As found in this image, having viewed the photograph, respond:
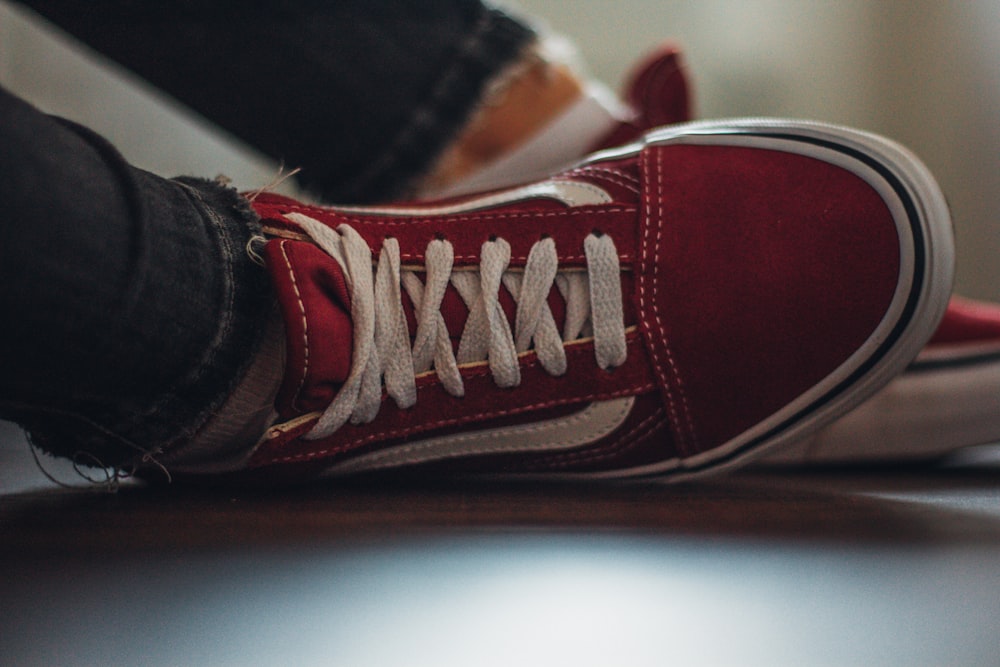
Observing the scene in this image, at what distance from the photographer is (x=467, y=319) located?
1.93ft

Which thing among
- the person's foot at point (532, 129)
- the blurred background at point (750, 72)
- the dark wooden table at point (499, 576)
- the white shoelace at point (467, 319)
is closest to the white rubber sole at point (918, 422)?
the dark wooden table at point (499, 576)

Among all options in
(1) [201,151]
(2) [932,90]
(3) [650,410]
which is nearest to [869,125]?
(2) [932,90]

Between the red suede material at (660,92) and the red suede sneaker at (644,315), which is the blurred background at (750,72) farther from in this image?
the red suede sneaker at (644,315)

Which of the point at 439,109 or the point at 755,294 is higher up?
the point at 439,109

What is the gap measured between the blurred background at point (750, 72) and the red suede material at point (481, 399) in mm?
1627

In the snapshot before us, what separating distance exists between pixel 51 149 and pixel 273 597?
0.78 feet

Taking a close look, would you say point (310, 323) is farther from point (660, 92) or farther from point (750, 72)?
point (750, 72)

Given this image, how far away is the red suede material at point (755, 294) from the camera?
0.59m

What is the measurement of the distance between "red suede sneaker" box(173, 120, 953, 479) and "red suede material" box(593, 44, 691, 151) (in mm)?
360

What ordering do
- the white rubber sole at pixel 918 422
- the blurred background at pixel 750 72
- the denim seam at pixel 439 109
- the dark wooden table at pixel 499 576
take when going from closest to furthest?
1. the dark wooden table at pixel 499 576
2. the white rubber sole at pixel 918 422
3. the denim seam at pixel 439 109
4. the blurred background at pixel 750 72

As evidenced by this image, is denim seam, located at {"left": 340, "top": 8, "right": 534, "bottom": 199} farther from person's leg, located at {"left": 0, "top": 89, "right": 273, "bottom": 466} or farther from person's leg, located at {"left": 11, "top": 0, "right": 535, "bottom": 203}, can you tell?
person's leg, located at {"left": 0, "top": 89, "right": 273, "bottom": 466}

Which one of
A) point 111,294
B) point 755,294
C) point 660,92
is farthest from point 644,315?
point 660,92

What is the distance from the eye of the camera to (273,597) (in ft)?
1.25

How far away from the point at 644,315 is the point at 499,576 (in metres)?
0.24
